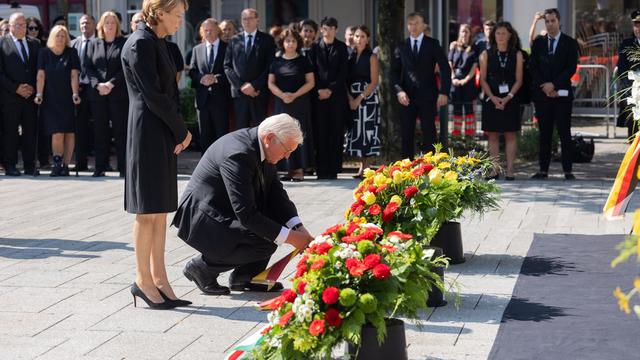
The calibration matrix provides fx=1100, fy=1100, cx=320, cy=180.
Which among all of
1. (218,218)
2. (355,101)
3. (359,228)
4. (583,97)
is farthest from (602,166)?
(359,228)

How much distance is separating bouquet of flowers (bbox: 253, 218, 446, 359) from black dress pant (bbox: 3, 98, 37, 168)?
10.5 metres

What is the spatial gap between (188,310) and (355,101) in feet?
24.6

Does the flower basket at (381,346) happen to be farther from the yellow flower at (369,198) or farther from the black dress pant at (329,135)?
the black dress pant at (329,135)

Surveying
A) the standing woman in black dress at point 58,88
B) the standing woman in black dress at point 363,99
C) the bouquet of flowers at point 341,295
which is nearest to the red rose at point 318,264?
the bouquet of flowers at point 341,295

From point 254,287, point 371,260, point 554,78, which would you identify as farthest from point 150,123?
point 554,78

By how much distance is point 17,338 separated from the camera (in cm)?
641

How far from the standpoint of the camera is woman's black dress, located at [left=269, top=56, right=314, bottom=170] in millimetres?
13820

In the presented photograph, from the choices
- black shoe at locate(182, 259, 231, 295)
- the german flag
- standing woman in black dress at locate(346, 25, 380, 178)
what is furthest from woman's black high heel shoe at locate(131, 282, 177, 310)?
standing woman in black dress at locate(346, 25, 380, 178)

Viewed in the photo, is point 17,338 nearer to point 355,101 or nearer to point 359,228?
point 359,228

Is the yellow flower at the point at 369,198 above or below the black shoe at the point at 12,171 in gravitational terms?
above

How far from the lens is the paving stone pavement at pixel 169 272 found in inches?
246

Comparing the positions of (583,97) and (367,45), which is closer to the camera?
(367,45)

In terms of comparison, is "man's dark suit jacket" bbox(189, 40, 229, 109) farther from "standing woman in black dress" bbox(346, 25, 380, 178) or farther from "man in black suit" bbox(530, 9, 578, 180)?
"man in black suit" bbox(530, 9, 578, 180)

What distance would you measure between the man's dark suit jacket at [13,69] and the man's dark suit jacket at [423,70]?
499 cm
